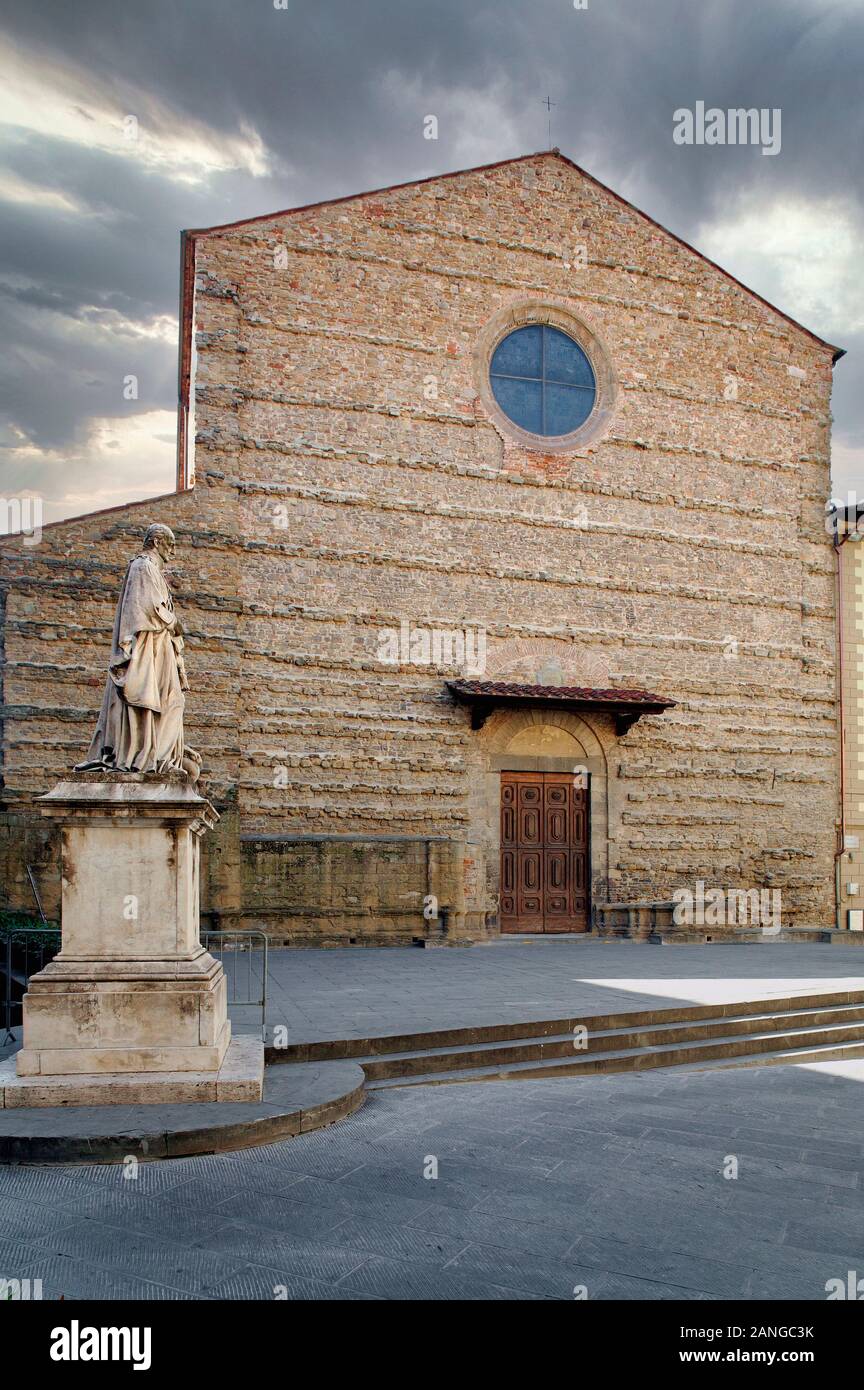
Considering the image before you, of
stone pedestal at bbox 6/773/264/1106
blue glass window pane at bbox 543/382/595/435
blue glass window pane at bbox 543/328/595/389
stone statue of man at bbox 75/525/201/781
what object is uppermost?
blue glass window pane at bbox 543/328/595/389

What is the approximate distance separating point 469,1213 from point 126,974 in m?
2.80

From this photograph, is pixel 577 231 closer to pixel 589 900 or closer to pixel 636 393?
pixel 636 393

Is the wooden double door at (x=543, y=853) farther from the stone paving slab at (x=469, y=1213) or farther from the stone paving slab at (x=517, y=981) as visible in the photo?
the stone paving slab at (x=469, y=1213)

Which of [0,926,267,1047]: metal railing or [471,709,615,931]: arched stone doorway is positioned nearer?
[0,926,267,1047]: metal railing

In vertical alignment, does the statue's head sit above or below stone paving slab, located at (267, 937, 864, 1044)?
above

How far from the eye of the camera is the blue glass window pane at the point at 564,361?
19.5 metres

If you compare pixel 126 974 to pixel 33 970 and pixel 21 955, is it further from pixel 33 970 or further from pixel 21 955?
pixel 21 955

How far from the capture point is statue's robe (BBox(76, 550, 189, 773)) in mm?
7207

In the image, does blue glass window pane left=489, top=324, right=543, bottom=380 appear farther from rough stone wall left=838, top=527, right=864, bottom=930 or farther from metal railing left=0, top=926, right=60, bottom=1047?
metal railing left=0, top=926, right=60, bottom=1047

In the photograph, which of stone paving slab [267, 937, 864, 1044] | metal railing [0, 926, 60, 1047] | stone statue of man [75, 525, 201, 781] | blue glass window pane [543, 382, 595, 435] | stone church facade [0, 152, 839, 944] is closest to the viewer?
stone statue of man [75, 525, 201, 781]

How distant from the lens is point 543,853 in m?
18.3

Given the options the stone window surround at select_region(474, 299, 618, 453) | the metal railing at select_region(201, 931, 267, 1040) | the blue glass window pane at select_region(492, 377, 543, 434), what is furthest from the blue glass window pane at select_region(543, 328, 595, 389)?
the metal railing at select_region(201, 931, 267, 1040)

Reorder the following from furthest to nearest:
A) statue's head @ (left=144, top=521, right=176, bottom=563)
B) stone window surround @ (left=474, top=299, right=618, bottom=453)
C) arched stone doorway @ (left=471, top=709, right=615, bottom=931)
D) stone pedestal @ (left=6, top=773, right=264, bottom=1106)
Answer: stone window surround @ (left=474, top=299, right=618, bottom=453)
arched stone doorway @ (left=471, top=709, right=615, bottom=931)
statue's head @ (left=144, top=521, right=176, bottom=563)
stone pedestal @ (left=6, top=773, right=264, bottom=1106)

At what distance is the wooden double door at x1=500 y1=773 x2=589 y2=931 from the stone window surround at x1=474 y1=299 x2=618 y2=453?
6.07 meters
